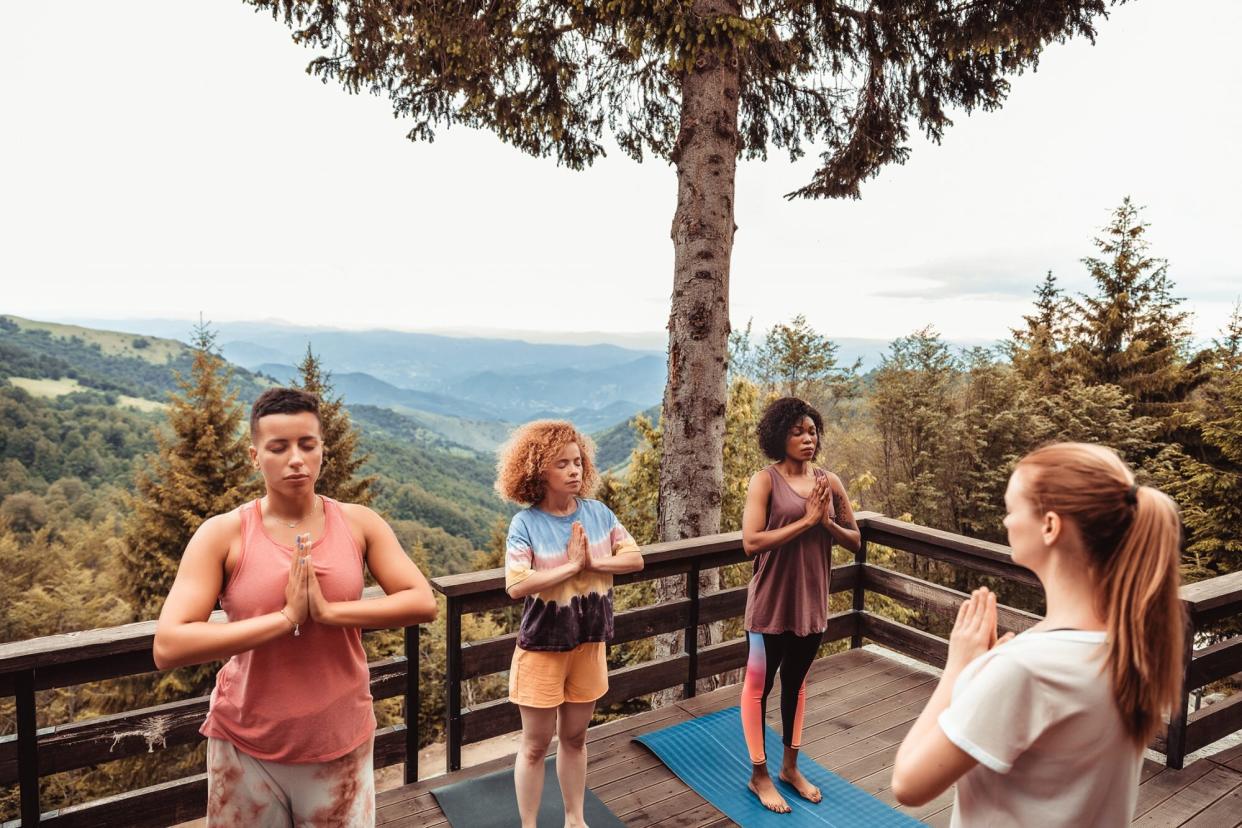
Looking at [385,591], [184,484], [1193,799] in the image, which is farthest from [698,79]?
[184,484]

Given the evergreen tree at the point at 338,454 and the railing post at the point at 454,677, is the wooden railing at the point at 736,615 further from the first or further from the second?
the evergreen tree at the point at 338,454

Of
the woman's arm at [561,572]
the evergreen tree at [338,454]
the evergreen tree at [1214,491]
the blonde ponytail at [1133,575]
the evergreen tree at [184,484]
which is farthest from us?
the evergreen tree at [338,454]

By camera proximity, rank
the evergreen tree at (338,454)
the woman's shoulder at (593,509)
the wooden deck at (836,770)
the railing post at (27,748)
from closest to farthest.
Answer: the railing post at (27,748), the woman's shoulder at (593,509), the wooden deck at (836,770), the evergreen tree at (338,454)

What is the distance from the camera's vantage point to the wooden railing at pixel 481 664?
2084 millimetres

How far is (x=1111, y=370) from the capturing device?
56.5ft

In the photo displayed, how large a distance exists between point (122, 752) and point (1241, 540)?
16.1 m

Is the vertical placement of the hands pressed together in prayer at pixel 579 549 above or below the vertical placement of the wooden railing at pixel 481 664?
above

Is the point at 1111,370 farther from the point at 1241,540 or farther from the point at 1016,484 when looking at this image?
the point at 1016,484

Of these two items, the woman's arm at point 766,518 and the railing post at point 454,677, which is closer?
the woman's arm at point 766,518

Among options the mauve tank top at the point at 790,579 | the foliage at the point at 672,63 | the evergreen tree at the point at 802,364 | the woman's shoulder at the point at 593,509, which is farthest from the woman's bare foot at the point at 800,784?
the evergreen tree at the point at 802,364

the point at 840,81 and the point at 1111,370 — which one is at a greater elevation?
the point at 840,81

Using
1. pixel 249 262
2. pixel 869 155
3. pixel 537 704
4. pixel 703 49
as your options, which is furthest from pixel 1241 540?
pixel 249 262

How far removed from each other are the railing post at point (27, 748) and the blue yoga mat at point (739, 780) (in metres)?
2.17

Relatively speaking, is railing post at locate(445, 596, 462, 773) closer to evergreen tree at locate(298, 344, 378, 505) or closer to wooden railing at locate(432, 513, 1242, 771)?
wooden railing at locate(432, 513, 1242, 771)
